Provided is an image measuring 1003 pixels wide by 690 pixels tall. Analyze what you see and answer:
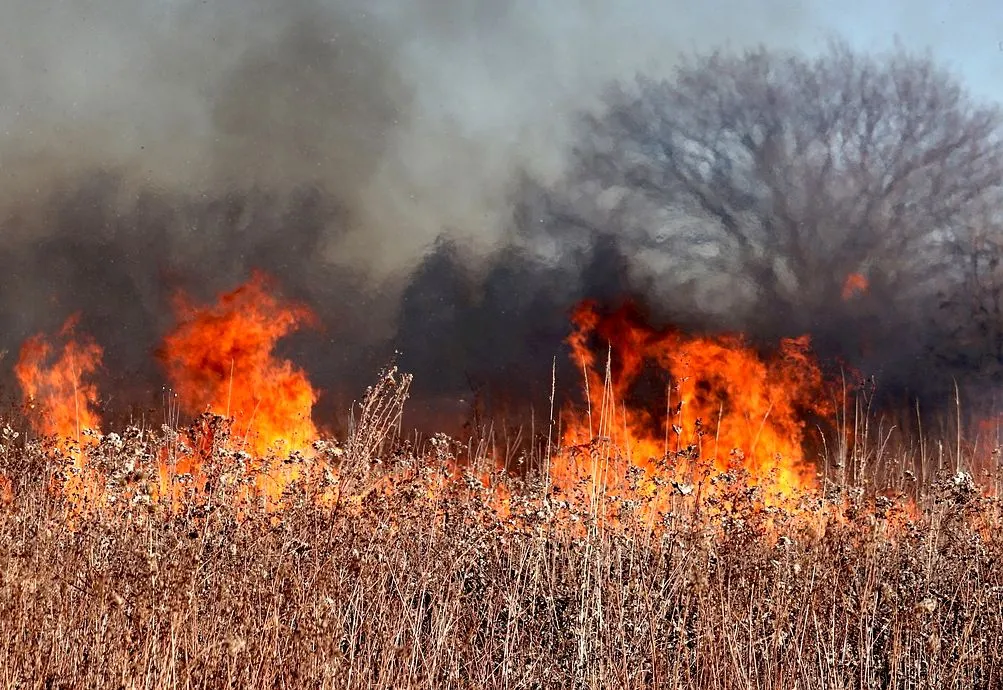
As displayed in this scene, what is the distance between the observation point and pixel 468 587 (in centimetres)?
629

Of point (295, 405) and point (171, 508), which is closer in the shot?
point (171, 508)

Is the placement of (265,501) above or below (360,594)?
above

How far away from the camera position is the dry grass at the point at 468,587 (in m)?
3.57

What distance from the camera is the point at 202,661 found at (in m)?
3.84

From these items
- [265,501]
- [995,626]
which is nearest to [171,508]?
[265,501]

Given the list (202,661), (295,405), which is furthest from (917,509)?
(295,405)

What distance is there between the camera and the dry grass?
357cm

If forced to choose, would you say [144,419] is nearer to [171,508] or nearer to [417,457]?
[171,508]

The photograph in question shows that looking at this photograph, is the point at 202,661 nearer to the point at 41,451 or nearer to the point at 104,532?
the point at 104,532

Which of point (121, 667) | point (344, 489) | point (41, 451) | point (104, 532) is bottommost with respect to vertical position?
point (121, 667)

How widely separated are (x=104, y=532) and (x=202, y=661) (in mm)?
921

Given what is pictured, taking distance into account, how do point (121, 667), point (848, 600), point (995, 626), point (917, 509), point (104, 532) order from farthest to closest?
1. point (917, 509)
2. point (848, 600)
3. point (995, 626)
4. point (104, 532)
5. point (121, 667)

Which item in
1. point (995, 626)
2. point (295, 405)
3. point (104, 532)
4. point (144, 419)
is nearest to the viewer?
point (104, 532)

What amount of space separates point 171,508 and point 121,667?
1.77m
